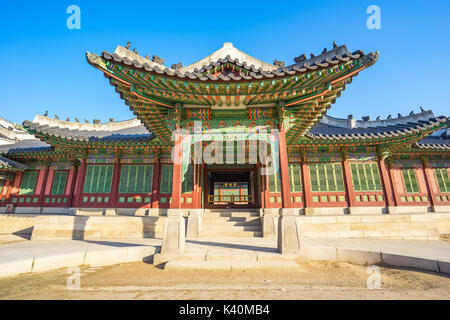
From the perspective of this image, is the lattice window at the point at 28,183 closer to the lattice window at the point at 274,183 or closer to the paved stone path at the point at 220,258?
the paved stone path at the point at 220,258

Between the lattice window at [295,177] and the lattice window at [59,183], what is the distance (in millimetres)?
15008

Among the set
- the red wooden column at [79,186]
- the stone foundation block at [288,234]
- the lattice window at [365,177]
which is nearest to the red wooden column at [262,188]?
the stone foundation block at [288,234]

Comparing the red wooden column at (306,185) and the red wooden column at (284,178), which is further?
the red wooden column at (306,185)

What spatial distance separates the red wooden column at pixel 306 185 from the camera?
38.1ft

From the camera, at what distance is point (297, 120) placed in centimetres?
761

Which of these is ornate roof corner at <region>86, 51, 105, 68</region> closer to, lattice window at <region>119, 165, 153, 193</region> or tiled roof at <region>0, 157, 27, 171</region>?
lattice window at <region>119, 165, 153, 193</region>

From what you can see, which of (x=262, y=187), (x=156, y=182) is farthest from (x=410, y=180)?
(x=156, y=182)

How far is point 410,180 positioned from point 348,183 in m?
4.44

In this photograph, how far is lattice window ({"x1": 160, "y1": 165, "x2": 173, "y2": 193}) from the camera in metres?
11.9

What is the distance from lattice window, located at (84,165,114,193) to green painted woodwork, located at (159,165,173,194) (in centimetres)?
329

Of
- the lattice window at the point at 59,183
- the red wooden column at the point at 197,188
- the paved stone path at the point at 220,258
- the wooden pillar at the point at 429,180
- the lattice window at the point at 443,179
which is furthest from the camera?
the lattice window at the point at 59,183

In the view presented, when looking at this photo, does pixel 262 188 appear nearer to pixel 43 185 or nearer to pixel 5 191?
pixel 43 185

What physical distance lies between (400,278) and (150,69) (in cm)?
778
